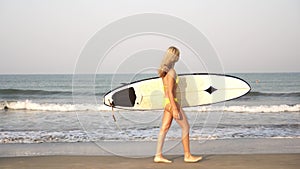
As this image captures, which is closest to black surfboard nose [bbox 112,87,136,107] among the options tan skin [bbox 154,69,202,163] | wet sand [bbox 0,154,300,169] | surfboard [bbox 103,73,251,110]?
surfboard [bbox 103,73,251,110]

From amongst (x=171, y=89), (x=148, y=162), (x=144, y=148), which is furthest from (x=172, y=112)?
(x=144, y=148)

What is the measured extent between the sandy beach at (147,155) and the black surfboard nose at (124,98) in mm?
826

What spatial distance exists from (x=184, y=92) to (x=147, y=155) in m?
1.19

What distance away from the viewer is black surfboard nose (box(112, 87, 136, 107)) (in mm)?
7461

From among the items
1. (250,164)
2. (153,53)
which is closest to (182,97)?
(153,53)

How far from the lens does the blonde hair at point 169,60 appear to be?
5.63 metres

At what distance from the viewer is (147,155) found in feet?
22.9

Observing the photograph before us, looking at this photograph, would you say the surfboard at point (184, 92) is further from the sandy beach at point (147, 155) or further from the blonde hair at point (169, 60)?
the blonde hair at point (169, 60)

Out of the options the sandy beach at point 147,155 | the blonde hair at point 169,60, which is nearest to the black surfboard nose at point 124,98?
the sandy beach at point 147,155

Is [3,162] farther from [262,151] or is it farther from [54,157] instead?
[262,151]

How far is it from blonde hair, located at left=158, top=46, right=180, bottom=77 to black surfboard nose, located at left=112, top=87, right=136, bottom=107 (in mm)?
1801

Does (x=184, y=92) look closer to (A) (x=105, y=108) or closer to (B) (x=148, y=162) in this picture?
(B) (x=148, y=162)

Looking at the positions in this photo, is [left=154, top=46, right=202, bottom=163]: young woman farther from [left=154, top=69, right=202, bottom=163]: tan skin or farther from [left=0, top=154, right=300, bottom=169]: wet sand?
[left=0, top=154, right=300, bottom=169]: wet sand

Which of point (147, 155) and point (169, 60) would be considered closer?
point (169, 60)
